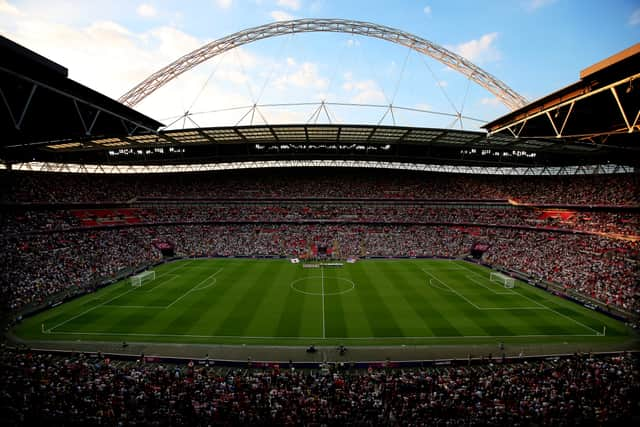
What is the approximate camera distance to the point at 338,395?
1379cm

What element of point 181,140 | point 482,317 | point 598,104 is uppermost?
point 181,140

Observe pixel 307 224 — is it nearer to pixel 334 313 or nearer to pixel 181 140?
pixel 181 140

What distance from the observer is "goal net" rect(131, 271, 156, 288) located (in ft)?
108

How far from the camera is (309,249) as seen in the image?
160 feet

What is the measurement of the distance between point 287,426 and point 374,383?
5487 mm

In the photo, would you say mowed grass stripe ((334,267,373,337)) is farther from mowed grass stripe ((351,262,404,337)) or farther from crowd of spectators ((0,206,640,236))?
crowd of spectators ((0,206,640,236))

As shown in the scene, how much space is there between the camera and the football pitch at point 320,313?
22234 millimetres

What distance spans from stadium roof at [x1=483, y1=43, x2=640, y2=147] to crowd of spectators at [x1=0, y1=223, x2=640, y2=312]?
1761cm

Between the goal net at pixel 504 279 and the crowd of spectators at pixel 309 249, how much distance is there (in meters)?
4.80

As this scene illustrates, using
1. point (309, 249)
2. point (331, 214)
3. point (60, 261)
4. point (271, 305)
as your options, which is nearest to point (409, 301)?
point (271, 305)

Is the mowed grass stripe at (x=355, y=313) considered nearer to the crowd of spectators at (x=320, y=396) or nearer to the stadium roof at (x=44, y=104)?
the crowd of spectators at (x=320, y=396)

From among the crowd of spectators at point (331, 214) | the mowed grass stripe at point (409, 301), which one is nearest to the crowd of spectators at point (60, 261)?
the crowd of spectators at point (331, 214)

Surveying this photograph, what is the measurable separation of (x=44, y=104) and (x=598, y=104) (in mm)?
28709

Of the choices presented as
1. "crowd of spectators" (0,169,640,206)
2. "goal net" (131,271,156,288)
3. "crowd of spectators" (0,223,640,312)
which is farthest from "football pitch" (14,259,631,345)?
"crowd of spectators" (0,169,640,206)
